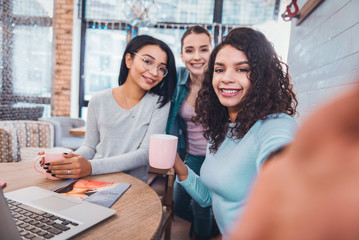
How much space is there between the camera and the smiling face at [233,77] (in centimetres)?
109

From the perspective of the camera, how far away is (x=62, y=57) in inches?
183

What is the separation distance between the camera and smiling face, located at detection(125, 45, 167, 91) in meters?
1.56

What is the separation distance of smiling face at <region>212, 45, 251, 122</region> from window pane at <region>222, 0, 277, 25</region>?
3759 millimetres

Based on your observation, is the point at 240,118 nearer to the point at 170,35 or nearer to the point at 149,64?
the point at 149,64

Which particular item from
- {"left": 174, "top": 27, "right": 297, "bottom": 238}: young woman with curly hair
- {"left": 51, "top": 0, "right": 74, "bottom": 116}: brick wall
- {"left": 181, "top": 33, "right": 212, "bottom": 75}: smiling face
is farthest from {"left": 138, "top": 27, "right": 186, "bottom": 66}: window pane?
Result: {"left": 174, "top": 27, "right": 297, "bottom": 238}: young woman with curly hair

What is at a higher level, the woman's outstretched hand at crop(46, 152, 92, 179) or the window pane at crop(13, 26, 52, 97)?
the window pane at crop(13, 26, 52, 97)

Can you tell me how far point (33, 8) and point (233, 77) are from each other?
14.2 feet

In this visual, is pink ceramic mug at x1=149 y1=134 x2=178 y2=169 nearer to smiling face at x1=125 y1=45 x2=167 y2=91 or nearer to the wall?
the wall

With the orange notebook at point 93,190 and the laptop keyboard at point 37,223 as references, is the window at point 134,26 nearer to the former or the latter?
the orange notebook at point 93,190

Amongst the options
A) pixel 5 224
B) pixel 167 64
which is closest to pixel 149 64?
pixel 167 64

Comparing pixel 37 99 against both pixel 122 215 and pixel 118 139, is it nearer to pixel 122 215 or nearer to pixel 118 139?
pixel 118 139

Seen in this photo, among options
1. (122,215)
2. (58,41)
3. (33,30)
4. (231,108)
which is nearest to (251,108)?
(231,108)

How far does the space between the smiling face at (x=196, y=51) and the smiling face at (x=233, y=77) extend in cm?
82

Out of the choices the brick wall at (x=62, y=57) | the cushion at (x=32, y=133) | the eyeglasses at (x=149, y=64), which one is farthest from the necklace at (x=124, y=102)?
the brick wall at (x=62, y=57)
